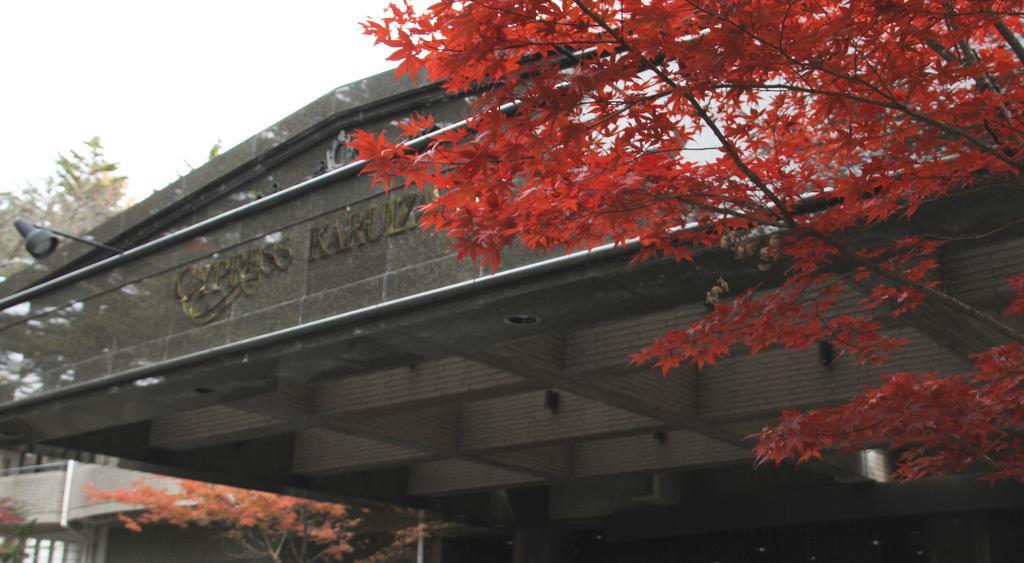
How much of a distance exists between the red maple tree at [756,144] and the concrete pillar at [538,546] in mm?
14504

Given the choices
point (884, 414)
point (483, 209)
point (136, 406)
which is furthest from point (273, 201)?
point (884, 414)

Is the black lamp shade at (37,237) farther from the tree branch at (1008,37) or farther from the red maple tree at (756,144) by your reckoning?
the tree branch at (1008,37)

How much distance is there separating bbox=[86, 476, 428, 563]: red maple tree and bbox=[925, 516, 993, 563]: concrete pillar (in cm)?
1053

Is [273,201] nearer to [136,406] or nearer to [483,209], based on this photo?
[136,406]

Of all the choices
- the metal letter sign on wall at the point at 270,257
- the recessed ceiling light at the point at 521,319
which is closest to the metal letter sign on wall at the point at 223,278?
the metal letter sign on wall at the point at 270,257

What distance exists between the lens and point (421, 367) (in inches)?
584

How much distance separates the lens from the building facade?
1050 centimetres

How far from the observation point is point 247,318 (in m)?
12.4

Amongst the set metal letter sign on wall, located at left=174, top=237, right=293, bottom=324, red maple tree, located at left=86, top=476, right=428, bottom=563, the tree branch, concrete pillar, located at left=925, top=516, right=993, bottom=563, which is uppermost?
metal letter sign on wall, located at left=174, top=237, right=293, bottom=324

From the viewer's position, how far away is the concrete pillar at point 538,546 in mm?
22750

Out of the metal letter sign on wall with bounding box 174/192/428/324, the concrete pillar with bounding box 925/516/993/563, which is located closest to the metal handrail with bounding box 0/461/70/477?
the metal letter sign on wall with bounding box 174/192/428/324

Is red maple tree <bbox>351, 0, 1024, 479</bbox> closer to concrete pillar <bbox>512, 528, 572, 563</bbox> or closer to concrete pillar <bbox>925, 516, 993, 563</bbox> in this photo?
concrete pillar <bbox>925, 516, 993, 563</bbox>

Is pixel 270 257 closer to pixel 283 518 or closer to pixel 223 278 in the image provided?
pixel 223 278

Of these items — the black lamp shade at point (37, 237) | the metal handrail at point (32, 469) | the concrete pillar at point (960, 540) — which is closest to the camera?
the black lamp shade at point (37, 237)
